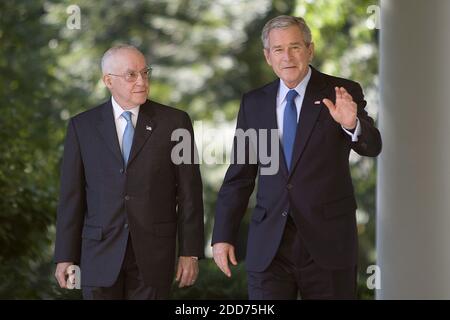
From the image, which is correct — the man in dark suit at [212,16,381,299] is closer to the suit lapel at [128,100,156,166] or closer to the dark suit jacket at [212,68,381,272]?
the dark suit jacket at [212,68,381,272]

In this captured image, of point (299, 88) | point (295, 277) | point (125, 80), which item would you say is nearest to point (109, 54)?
point (125, 80)

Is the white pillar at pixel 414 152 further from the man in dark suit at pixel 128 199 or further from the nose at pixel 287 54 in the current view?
the man in dark suit at pixel 128 199

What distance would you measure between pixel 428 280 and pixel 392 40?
1.59 metres

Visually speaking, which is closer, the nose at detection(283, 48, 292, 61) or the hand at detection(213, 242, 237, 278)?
the nose at detection(283, 48, 292, 61)

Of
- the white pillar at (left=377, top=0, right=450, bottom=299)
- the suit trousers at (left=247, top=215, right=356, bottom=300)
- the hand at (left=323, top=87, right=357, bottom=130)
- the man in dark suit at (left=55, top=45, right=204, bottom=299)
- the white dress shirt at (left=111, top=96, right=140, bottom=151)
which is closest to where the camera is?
the hand at (left=323, top=87, right=357, bottom=130)

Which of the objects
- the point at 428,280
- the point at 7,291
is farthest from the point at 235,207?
the point at 7,291

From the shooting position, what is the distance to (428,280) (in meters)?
7.63

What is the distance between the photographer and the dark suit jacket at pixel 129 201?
6363mm

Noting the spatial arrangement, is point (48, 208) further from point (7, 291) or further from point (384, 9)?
point (384, 9)

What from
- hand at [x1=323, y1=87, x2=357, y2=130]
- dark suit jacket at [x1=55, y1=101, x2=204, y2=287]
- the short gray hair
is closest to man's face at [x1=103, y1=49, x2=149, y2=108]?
dark suit jacket at [x1=55, y1=101, x2=204, y2=287]

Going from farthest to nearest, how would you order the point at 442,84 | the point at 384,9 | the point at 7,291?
the point at 7,291 < the point at 384,9 < the point at 442,84

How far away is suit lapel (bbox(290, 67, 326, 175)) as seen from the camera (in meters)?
6.28

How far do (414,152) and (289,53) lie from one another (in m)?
1.71

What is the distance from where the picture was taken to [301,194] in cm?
629
